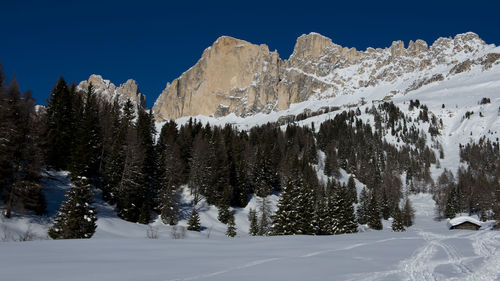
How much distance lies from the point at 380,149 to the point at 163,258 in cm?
16591

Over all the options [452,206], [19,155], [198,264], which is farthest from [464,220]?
[19,155]

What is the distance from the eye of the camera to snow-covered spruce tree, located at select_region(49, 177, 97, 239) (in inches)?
926

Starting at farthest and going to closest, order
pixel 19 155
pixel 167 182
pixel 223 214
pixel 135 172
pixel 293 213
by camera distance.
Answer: pixel 223 214 < pixel 167 182 < pixel 135 172 < pixel 293 213 < pixel 19 155

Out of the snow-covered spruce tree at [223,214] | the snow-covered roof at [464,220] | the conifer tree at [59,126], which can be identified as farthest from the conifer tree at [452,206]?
the conifer tree at [59,126]

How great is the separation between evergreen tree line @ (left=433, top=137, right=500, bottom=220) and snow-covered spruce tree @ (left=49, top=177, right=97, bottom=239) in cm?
7448

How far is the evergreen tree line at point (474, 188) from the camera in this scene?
298 feet

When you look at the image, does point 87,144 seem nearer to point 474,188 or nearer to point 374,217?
point 374,217

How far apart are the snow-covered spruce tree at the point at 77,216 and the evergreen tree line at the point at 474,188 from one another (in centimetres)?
7448

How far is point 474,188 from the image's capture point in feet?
346

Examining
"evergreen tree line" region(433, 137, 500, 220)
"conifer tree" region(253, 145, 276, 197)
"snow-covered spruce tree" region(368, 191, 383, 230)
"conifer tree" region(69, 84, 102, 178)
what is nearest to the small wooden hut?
"evergreen tree line" region(433, 137, 500, 220)

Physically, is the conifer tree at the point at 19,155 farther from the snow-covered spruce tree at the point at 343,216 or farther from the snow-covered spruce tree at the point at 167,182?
the snow-covered spruce tree at the point at 343,216

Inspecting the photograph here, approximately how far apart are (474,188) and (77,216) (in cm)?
11486

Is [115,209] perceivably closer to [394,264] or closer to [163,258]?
[163,258]

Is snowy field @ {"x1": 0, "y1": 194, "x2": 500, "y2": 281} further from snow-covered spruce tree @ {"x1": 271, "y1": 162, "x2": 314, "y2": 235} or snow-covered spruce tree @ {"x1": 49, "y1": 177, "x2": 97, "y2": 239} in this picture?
snow-covered spruce tree @ {"x1": 271, "y1": 162, "x2": 314, "y2": 235}
